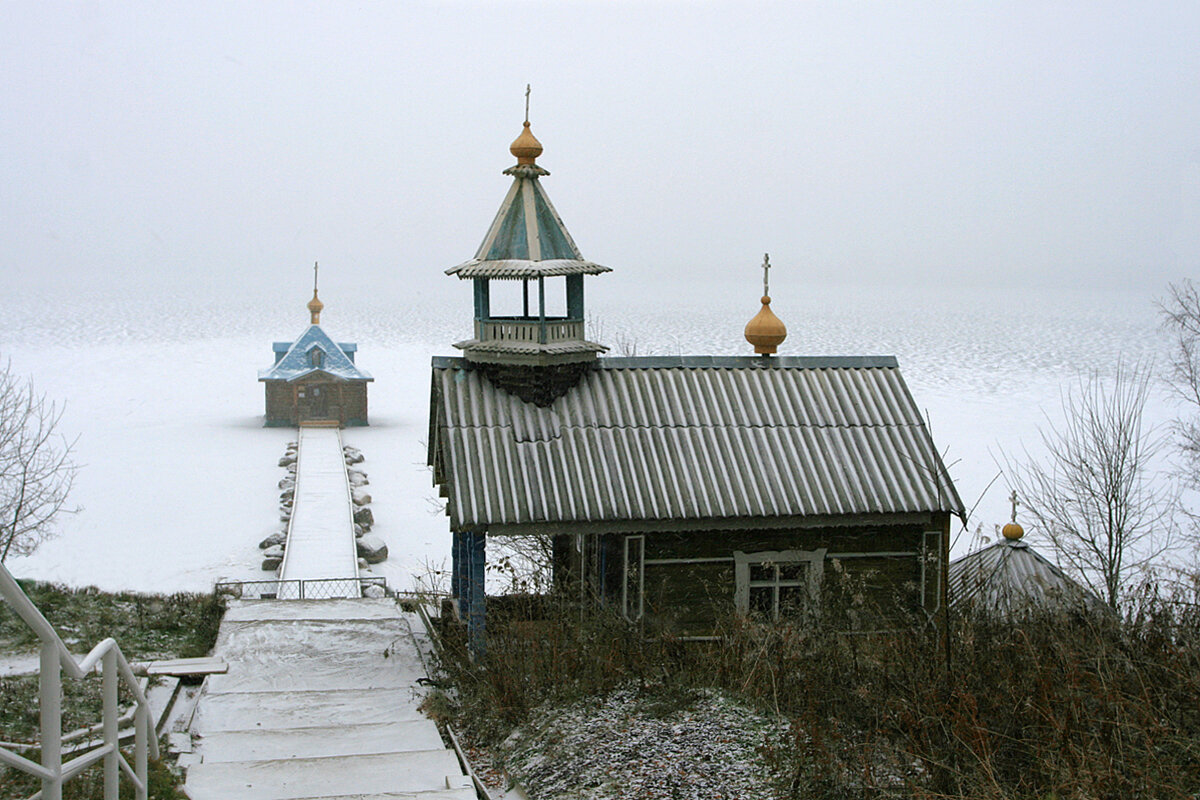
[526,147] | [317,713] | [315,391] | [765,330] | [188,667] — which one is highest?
[526,147]

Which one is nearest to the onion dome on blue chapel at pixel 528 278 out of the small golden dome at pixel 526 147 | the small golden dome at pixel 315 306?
the small golden dome at pixel 526 147

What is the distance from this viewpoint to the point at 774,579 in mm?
14328

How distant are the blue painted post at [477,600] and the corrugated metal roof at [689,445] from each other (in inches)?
23.6

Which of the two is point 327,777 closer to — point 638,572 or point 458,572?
point 638,572

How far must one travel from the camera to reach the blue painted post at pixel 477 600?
13.2 m

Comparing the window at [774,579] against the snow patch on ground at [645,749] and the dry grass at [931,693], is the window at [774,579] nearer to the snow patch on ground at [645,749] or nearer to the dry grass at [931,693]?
the dry grass at [931,693]

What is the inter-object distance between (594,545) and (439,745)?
4847 mm

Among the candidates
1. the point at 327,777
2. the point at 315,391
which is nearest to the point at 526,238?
the point at 327,777

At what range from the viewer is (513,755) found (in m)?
9.79

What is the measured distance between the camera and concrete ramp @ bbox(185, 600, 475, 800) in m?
9.27

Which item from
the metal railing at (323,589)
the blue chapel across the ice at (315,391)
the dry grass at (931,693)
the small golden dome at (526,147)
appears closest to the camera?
the dry grass at (931,693)

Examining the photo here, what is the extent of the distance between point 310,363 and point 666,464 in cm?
4565

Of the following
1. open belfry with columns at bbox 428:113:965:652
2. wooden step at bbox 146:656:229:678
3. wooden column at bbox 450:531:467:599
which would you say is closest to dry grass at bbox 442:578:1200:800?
open belfry with columns at bbox 428:113:965:652

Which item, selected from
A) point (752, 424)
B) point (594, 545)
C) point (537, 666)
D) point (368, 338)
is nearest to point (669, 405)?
point (752, 424)
